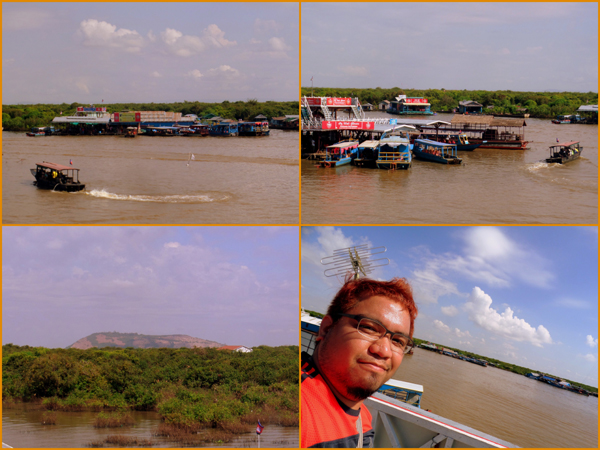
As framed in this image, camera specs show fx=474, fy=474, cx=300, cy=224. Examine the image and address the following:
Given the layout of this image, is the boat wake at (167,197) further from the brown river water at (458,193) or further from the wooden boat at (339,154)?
the wooden boat at (339,154)

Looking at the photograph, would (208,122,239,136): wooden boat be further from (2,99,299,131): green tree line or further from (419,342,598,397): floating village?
(419,342,598,397): floating village

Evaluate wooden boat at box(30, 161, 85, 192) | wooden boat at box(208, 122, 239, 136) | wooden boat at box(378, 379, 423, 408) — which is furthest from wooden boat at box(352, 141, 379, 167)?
wooden boat at box(208, 122, 239, 136)

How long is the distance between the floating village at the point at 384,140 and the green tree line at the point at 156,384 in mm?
5790

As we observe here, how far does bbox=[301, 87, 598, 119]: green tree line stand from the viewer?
29703mm

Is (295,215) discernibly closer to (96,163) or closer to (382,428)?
(382,428)

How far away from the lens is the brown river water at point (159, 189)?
28.7 ft

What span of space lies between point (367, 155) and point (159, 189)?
5.89 metres

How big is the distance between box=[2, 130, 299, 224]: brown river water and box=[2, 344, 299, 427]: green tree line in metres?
3.22

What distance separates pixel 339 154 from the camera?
43.6 ft

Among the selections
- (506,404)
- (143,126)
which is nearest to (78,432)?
(506,404)

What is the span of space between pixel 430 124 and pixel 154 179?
485 inches

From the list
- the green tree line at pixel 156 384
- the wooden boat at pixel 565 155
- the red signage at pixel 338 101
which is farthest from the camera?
the red signage at pixel 338 101

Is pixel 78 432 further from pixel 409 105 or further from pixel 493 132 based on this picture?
pixel 409 105

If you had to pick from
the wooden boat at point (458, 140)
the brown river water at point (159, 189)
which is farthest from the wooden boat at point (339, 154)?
the wooden boat at point (458, 140)
